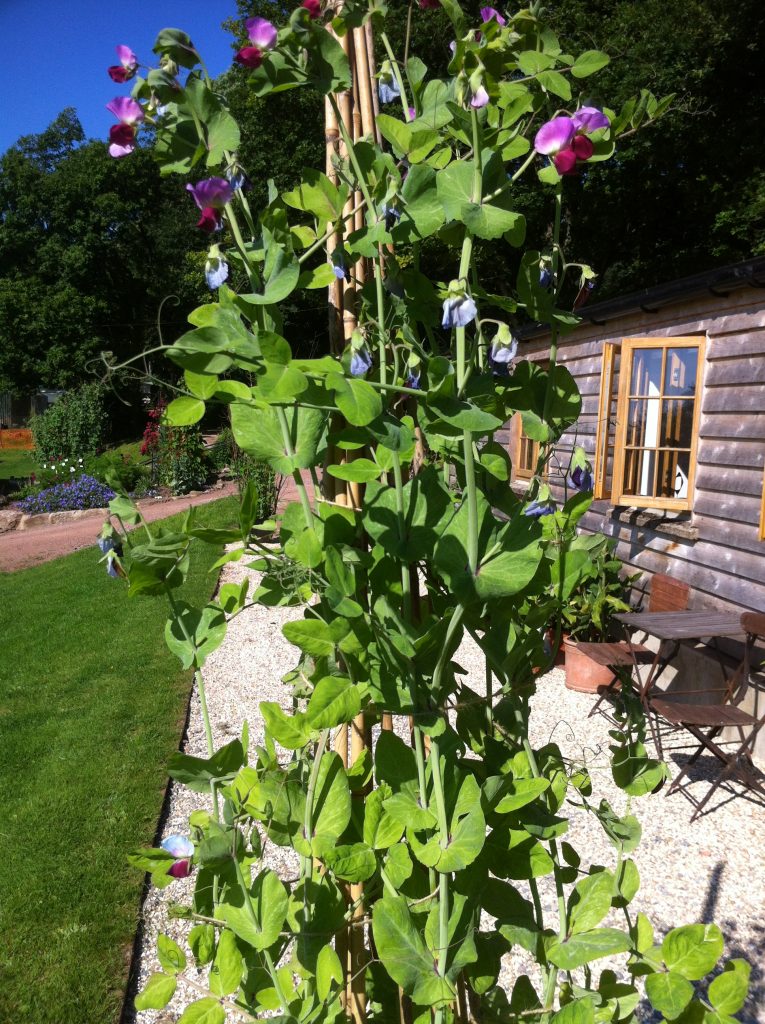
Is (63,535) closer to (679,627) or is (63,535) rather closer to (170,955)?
(679,627)

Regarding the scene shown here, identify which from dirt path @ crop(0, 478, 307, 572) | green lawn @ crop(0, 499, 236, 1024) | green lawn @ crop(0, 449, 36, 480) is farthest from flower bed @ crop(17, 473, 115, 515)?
green lawn @ crop(0, 499, 236, 1024)

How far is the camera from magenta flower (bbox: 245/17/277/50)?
795 mm

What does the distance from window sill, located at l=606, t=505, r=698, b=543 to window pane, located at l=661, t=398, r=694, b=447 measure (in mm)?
848

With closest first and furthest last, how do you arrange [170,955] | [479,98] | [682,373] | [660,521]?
[479,98]
[170,955]
[660,521]
[682,373]

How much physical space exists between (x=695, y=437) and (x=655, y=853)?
3.00m

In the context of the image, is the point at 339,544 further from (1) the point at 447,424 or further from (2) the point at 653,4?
(2) the point at 653,4

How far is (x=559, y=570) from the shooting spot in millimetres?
977

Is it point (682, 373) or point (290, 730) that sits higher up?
point (682, 373)

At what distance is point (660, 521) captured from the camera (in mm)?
5555

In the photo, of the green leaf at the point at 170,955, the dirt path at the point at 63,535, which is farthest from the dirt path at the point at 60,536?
the green leaf at the point at 170,955

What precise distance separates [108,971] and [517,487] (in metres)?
6.52

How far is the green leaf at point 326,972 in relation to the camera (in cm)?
88

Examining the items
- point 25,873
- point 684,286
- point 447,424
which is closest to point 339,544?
point 447,424

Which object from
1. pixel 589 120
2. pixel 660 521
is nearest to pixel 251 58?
pixel 589 120
